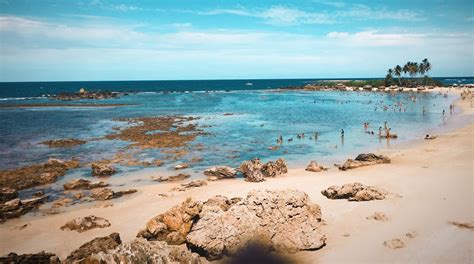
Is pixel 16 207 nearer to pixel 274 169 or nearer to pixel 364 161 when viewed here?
pixel 274 169

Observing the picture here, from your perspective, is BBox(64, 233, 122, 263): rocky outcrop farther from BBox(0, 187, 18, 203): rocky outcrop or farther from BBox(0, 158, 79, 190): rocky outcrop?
BBox(0, 158, 79, 190): rocky outcrop

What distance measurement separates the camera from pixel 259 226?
39.0ft

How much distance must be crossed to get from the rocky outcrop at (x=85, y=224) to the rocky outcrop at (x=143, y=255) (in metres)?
6.45

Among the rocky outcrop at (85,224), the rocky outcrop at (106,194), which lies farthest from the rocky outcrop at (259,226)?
the rocky outcrop at (106,194)

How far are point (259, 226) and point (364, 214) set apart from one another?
16.9 ft

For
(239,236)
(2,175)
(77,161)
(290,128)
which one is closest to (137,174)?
A: (77,161)

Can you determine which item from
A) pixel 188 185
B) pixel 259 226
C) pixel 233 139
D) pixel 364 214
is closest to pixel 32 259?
pixel 259 226

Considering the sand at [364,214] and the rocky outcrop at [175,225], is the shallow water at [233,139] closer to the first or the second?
the sand at [364,214]

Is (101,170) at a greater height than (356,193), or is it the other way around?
(356,193)

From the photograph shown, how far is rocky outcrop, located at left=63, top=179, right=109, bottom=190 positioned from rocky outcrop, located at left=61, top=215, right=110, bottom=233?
22.5 ft

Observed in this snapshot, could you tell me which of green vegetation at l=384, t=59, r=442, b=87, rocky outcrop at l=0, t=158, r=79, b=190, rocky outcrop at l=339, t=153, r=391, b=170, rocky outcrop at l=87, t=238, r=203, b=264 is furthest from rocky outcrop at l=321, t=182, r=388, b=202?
green vegetation at l=384, t=59, r=442, b=87

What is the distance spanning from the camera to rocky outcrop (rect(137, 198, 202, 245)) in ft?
40.4

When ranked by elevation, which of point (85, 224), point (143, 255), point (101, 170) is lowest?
point (85, 224)

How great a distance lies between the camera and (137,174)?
24.5 meters
